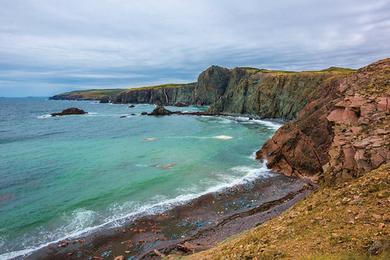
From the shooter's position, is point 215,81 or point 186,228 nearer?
point 186,228

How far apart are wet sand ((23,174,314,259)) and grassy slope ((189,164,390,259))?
24.4ft

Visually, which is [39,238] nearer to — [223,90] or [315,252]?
[315,252]

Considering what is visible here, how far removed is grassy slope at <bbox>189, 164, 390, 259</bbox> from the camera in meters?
11.6

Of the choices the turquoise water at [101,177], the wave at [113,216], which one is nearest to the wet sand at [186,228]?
the wave at [113,216]

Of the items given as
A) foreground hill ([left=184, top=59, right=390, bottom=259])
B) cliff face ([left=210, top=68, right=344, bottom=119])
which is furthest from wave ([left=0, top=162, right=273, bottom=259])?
cliff face ([left=210, top=68, right=344, bottom=119])

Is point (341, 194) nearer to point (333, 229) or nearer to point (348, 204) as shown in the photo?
A: point (348, 204)

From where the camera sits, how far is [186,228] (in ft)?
87.6

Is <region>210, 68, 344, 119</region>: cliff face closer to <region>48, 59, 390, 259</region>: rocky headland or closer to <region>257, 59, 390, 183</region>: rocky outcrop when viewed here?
<region>257, 59, 390, 183</region>: rocky outcrop

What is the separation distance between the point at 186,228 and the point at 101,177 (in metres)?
18.8

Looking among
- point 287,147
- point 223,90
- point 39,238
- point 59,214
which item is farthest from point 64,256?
point 223,90

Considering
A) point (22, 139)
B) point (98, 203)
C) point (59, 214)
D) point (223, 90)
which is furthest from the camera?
point (223, 90)

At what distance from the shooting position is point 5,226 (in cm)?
2758

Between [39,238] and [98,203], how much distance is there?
7561mm

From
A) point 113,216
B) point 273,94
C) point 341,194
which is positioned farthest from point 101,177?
point 273,94
